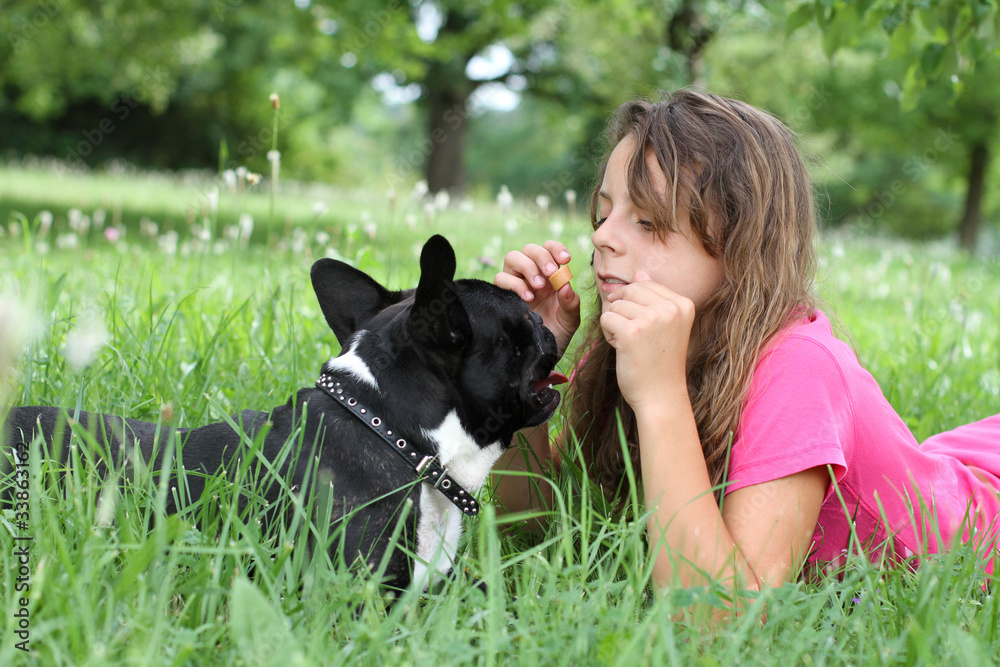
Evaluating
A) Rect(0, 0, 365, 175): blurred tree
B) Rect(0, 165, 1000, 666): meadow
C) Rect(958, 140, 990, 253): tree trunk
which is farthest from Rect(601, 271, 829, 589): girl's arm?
Rect(958, 140, 990, 253): tree trunk

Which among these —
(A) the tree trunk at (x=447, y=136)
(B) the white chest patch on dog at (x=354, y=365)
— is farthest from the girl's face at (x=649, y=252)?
(A) the tree trunk at (x=447, y=136)

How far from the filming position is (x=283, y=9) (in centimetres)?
1256

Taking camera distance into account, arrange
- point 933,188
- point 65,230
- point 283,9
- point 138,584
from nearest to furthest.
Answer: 1. point 138,584
2. point 65,230
3. point 283,9
4. point 933,188

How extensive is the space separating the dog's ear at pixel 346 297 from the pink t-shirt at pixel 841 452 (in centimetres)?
121

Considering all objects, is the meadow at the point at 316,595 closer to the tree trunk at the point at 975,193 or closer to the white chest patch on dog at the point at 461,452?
the white chest patch on dog at the point at 461,452

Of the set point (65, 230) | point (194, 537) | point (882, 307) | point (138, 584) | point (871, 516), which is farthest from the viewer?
point (65, 230)

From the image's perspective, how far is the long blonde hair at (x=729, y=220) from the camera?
7.93 feet

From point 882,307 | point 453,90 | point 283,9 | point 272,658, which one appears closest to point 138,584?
point 272,658

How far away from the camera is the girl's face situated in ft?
8.09

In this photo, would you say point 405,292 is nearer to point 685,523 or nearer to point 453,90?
point 685,523

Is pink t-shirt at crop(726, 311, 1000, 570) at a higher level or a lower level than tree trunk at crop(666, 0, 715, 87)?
lower

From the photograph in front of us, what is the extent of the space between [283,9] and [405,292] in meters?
11.6

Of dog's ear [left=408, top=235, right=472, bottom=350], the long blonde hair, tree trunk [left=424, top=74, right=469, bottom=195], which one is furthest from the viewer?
tree trunk [left=424, top=74, right=469, bottom=195]

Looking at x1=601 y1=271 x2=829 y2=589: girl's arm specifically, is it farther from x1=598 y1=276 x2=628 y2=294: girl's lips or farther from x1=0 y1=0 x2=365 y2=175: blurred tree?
x1=0 y1=0 x2=365 y2=175: blurred tree
